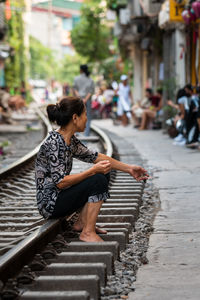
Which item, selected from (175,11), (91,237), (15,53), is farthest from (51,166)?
(15,53)

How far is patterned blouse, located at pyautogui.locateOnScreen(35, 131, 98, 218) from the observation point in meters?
5.02

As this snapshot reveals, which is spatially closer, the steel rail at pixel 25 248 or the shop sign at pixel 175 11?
the steel rail at pixel 25 248

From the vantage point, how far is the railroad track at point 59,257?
12.8 feet

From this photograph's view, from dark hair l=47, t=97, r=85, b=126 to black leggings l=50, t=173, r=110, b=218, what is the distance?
49 cm

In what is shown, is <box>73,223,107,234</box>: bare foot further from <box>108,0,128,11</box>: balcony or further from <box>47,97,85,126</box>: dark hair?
<box>108,0,128,11</box>: balcony

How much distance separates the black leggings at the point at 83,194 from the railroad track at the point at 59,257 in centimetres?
18

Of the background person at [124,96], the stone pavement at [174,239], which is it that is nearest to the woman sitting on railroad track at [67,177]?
the stone pavement at [174,239]

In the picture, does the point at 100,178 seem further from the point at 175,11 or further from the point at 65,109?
the point at 175,11

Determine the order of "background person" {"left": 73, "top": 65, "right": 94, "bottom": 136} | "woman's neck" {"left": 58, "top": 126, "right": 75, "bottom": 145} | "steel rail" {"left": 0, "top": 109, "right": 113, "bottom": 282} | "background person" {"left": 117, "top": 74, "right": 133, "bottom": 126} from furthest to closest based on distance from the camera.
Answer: "background person" {"left": 117, "top": 74, "right": 133, "bottom": 126}
"background person" {"left": 73, "top": 65, "right": 94, "bottom": 136}
"woman's neck" {"left": 58, "top": 126, "right": 75, "bottom": 145}
"steel rail" {"left": 0, "top": 109, "right": 113, "bottom": 282}

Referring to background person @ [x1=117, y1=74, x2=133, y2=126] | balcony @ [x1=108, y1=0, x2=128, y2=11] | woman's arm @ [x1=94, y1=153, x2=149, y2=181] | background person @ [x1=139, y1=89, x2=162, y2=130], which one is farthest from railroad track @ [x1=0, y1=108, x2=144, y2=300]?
balcony @ [x1=108, y1=0, x2=128, y2=11]

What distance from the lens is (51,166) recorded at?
502 centimetres

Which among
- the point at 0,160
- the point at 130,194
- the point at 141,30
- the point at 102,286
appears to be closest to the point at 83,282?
the point at 102,286

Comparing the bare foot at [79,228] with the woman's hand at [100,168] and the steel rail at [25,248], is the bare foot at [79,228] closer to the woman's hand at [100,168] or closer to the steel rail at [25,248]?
the steel rail at [25,248]

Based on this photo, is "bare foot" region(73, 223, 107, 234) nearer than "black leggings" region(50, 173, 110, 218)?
No
